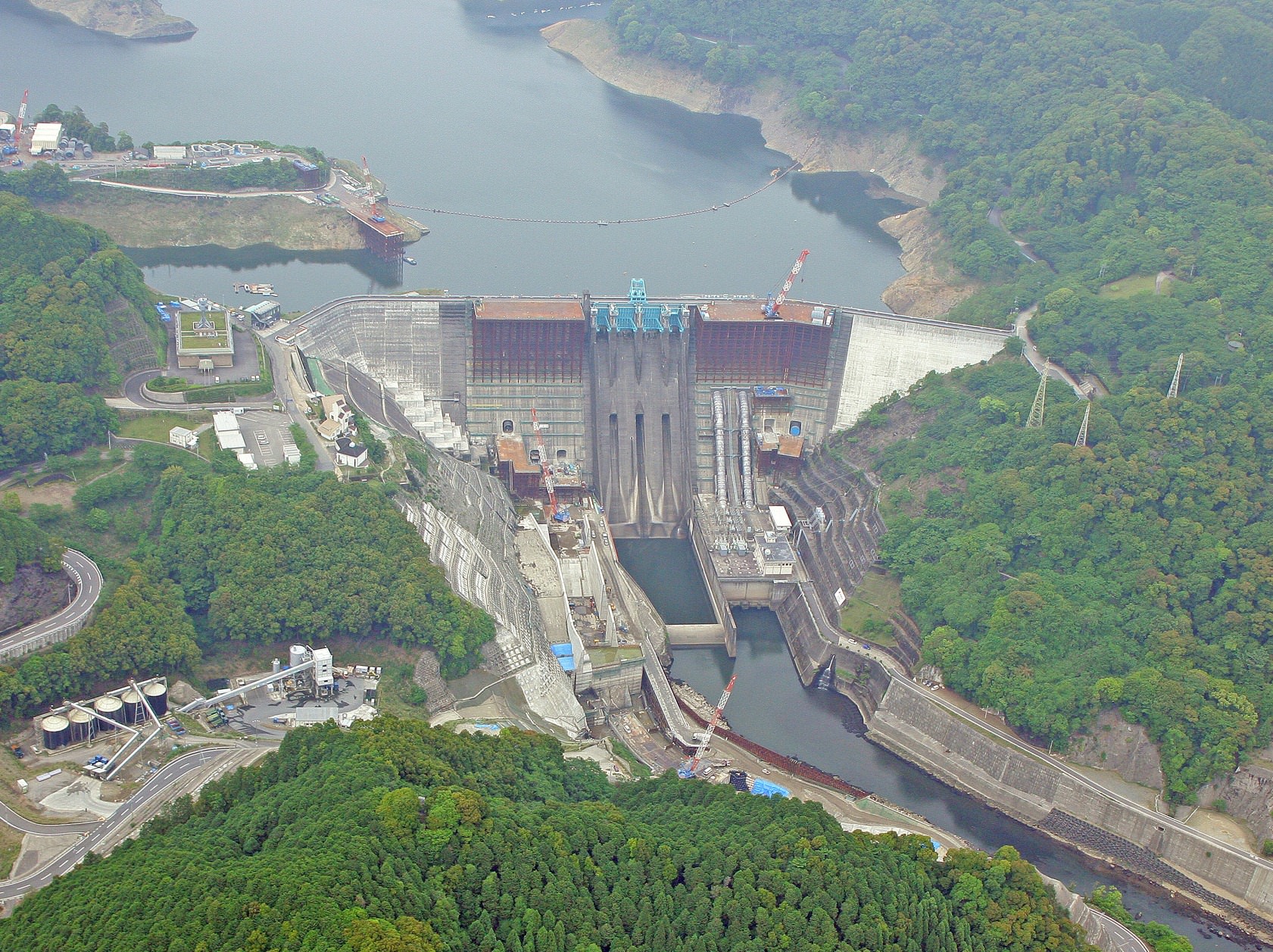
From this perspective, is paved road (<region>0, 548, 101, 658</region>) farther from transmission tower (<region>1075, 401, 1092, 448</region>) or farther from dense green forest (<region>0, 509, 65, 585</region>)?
transmission tower (<region>1075, 401, 1092, 448</region>)

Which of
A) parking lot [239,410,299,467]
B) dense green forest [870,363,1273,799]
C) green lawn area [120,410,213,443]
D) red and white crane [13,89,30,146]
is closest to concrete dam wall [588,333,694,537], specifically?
dense green forest [870,363,1273,799]

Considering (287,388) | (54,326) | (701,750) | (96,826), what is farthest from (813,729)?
(54,326)

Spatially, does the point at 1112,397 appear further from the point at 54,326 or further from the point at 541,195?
the point at 541,195

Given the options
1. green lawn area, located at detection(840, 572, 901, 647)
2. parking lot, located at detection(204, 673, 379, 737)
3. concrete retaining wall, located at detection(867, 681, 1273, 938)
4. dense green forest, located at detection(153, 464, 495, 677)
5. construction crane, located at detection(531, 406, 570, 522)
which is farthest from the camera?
construction crane, located at detection(531, 406, 570, 522)

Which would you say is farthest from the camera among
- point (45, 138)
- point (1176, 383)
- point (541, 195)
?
point (541, 195)

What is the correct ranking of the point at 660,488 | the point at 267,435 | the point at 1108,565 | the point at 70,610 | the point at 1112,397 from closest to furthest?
the point at 70,610 → the point at 1108,565 → the point at 267,435 → the point at 1112,397 → the point at 660,488

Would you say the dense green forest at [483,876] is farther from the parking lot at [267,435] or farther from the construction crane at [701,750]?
the parking lot at [267,435]
